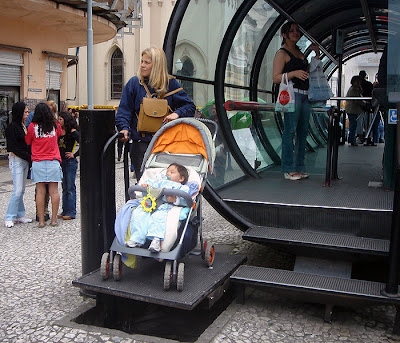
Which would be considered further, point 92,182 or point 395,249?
point 92,182

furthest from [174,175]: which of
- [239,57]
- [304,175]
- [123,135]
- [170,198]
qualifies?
[239,57]

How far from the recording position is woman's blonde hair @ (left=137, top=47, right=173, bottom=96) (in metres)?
4.85

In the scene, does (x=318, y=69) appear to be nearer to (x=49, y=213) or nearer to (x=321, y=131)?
(x=49, y=213)

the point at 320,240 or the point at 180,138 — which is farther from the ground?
the point at 180,138

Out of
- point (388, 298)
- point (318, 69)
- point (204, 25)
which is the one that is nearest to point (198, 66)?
point (204, 25)

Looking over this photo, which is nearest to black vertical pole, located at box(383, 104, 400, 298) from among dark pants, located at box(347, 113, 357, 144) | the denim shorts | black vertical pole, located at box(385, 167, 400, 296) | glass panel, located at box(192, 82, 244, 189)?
black vertical pole, located at box(385, 167, 400, 296)

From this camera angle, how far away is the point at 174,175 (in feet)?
14.1

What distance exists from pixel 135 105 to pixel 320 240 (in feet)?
6.84

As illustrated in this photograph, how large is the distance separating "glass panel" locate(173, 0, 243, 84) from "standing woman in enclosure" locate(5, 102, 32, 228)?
287cm

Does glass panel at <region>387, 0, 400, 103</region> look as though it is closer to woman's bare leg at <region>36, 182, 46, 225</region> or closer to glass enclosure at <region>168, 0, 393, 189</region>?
glass enclosure at <region>168, 0, 393, 189</region>

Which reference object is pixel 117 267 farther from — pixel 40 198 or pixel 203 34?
pixel 40 198

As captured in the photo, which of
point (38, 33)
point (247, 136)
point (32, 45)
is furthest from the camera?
point (38, 33)

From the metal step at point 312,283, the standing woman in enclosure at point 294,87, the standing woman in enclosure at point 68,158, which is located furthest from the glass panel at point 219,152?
the standing woman in enclosure at point 68,158

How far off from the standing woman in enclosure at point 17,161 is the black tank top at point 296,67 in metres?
3.72
